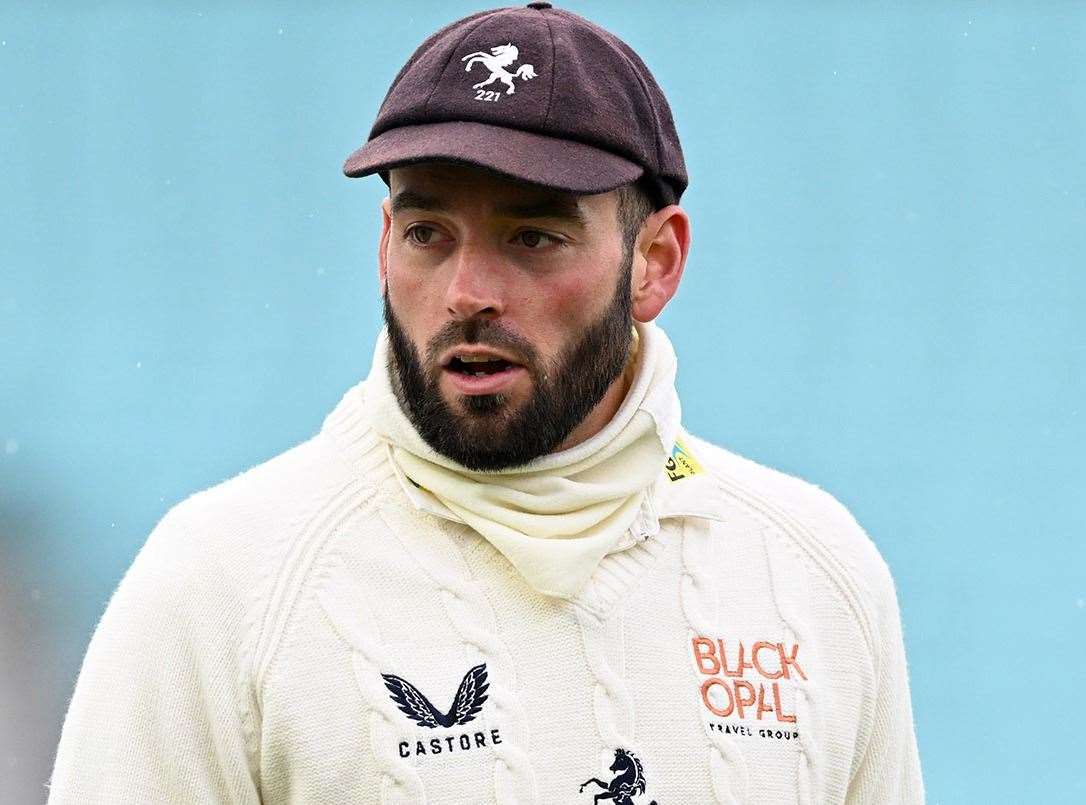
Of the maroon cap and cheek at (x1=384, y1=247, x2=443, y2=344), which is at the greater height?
the maroon cap

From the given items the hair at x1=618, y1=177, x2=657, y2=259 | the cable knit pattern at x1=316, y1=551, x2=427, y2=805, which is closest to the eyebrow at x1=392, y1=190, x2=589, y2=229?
the hair at x1=618, y1=177, x2=657, y2=259

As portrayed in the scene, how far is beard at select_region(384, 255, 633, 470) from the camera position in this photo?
6.86 ft

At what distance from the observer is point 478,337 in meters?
2.07

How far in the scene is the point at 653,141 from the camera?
2248 millimetres

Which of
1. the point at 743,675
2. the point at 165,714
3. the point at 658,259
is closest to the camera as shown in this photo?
the point at 165,714

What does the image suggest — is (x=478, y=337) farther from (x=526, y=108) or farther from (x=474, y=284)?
(x=526, y=108)

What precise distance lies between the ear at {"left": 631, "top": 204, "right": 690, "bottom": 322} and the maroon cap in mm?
55

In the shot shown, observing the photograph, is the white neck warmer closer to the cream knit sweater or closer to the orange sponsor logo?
the cream knit sweater

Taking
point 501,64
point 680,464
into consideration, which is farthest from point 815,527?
point 501,64

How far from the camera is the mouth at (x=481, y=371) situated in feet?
6.83

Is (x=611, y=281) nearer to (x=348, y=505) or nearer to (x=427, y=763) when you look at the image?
(x=348, y=505)

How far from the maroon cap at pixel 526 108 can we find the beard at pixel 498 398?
175 mm

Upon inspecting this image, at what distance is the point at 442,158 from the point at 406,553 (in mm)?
461

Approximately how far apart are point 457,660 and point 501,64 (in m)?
0.68
